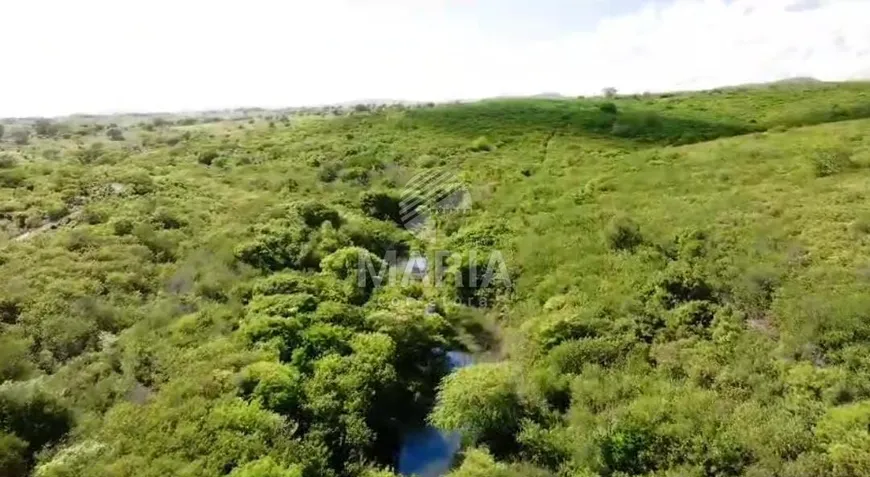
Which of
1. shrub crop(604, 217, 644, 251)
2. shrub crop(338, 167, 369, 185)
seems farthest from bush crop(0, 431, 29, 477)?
shrub crop(338, 167, 369, 185)

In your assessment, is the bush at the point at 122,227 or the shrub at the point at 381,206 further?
the shrub at the point at 381,206

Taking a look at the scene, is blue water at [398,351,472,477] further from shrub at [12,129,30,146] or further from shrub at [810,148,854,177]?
shrub at [12,129,30,146]

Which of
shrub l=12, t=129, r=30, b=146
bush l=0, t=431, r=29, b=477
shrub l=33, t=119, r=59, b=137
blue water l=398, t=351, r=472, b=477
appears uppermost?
shrub l=33, t=119, r=59, b=137

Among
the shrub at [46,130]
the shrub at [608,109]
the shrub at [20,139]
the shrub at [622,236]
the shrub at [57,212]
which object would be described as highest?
the shrub at [608,109]

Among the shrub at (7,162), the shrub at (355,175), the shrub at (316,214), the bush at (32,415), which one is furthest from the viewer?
the shrub at (355,175)

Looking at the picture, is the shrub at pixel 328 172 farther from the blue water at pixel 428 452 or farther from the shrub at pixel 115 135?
the shrub at pixel 115 135

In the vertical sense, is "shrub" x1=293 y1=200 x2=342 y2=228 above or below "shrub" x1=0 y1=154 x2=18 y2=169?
below

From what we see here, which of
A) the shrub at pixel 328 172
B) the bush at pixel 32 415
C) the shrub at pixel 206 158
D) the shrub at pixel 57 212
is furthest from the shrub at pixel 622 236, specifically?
the shrub at pixel 206 158
